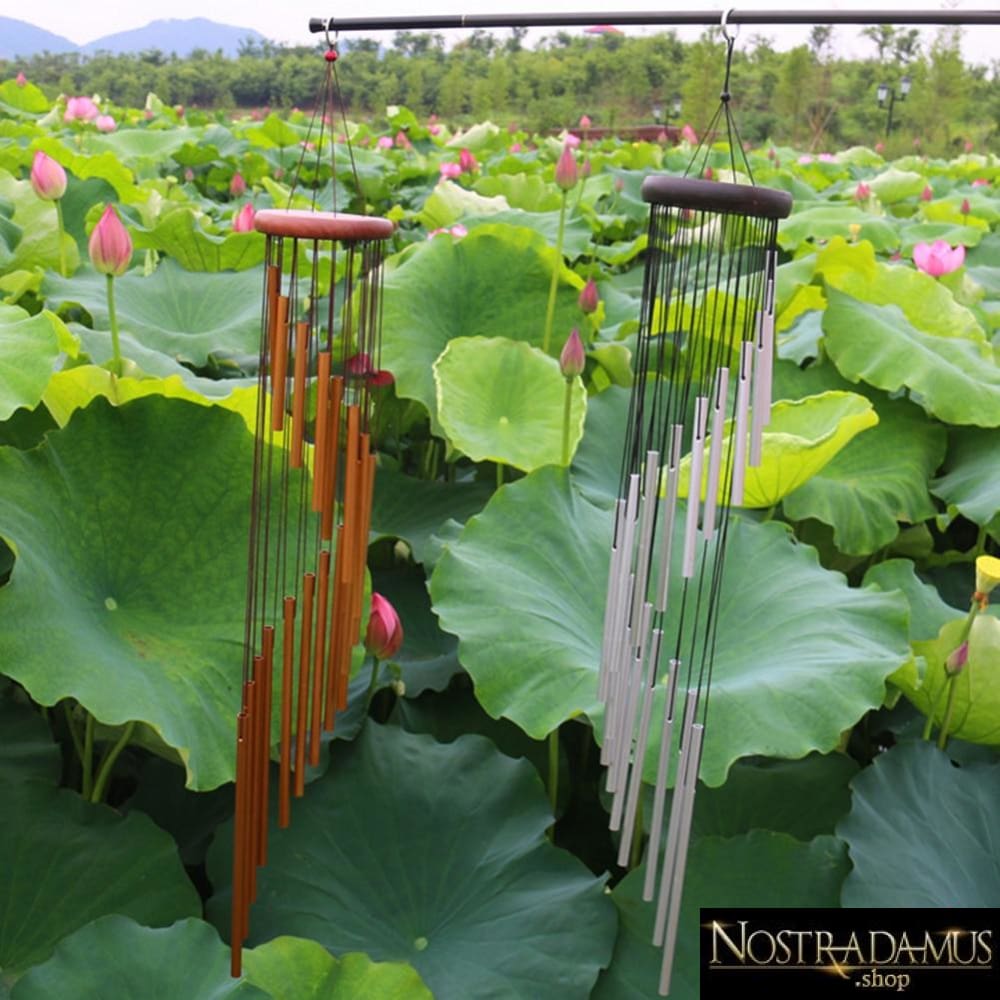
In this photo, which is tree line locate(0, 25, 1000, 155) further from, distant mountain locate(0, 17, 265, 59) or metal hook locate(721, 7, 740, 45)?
distant mountain locate(0, 17, 265, 59)

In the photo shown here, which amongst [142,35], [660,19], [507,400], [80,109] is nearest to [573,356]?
[507,400]

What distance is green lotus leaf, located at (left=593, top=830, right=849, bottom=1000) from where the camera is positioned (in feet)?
3.55

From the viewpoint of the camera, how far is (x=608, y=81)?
13.2 m

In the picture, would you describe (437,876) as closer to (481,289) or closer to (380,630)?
(380,630)

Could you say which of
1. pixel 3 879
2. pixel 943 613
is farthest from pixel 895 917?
pixel 3 879

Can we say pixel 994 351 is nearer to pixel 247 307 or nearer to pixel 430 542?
pixel 430 542

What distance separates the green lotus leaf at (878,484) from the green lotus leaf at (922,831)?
17.0 inches

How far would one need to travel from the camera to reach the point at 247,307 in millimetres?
1902

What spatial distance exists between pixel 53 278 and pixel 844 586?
Answer: 1206mm

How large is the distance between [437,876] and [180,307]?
1.13 metres

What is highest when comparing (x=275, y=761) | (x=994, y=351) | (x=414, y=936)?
(x=994, y=351)

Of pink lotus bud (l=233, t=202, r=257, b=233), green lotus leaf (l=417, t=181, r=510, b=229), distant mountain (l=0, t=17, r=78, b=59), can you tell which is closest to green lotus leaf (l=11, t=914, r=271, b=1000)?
pink lotus bud (l=233, t=202, r=257, b=233)

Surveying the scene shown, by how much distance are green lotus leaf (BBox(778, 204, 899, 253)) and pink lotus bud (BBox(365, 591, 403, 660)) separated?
2152 mm

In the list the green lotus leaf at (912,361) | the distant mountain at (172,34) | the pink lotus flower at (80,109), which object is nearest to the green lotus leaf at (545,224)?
the green lotus leaf at (912,361)
